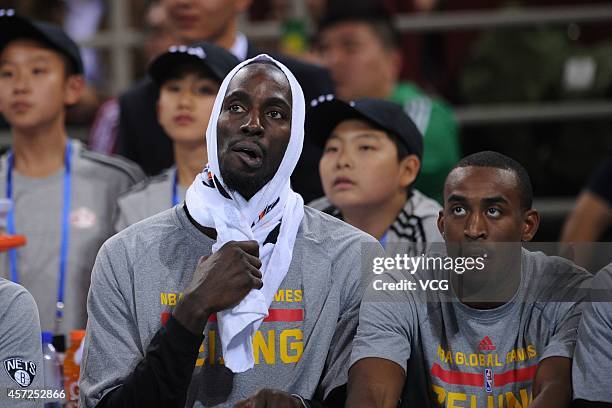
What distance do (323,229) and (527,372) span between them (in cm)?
66

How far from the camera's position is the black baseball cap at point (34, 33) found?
14.2 ft

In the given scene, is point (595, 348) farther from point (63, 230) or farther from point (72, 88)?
point (72, 88)

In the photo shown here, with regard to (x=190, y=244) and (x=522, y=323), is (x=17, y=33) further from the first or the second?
(x=522, y=323)

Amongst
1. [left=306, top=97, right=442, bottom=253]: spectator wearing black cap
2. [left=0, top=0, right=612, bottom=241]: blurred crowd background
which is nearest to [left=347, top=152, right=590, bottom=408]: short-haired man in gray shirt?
[left=306, top=97, right=442, bottom=253]: spectator wearing black cap

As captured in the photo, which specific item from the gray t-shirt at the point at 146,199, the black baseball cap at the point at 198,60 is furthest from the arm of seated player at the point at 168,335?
the black baseball cap at the point at 198,60

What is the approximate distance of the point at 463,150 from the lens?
6.99 m

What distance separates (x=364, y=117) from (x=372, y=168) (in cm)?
19

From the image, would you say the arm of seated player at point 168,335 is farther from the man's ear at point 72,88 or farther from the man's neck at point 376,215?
the man's ear at point 72,88

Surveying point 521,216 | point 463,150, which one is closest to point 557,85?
point 463,150

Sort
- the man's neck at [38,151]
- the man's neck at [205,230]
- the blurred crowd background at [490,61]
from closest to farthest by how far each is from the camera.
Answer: the man's neck at [205,230] → the man's neck at [38,151] → the blurred crowd background at [490,61]

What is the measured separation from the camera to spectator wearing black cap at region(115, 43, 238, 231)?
4176mm

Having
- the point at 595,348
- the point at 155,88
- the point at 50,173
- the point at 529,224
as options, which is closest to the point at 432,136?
the point at 155,88

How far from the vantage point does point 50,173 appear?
14.8 feet

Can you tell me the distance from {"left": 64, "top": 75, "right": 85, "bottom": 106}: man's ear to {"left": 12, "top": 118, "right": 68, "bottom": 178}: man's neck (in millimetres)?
119
